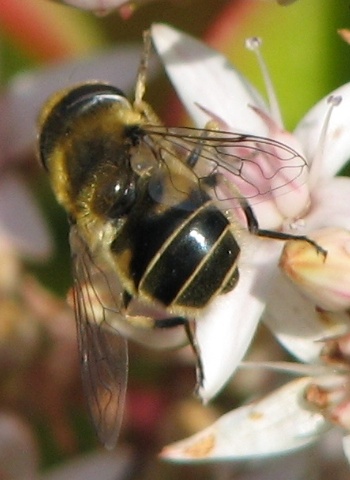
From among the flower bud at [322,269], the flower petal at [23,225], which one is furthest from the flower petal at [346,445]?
the flower petal at [23,225]

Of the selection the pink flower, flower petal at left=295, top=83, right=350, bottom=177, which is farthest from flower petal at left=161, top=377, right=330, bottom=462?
flower petal at left=295, top=83, right=350, bottom=177

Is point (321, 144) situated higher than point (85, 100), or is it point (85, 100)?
point (85, 100)

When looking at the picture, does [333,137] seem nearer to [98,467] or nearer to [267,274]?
[267,274]

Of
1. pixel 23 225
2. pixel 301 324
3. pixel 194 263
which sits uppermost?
pixel 194 263

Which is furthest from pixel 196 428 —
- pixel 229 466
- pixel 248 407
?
pixel 248 407

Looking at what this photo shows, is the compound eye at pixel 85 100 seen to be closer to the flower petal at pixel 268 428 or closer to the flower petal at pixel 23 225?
the flower petal at pixel 268 428

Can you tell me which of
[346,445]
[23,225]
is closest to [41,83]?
[23,225]

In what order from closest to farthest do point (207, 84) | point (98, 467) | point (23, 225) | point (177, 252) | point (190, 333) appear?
point (177, 252) < point (190, 333) < point (207, 84) < point (98, 467) < point (23, 225)

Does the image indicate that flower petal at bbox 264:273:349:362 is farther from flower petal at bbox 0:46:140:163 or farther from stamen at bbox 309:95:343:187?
flower petal at bbox 0:46:140:163
